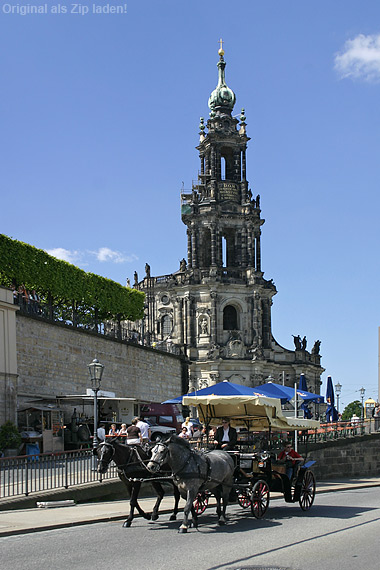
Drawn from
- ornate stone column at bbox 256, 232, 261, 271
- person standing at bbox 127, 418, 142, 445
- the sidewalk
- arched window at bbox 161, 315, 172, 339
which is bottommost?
the sidewalk

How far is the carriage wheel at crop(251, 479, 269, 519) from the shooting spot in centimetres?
1652

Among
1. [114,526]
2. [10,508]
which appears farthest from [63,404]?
[114,526]

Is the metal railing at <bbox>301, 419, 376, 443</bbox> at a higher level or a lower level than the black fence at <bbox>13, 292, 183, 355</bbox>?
lower

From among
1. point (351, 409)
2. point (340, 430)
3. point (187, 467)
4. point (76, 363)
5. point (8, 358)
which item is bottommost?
point (351, 409)

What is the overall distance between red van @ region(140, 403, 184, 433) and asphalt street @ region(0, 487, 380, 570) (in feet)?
62.4

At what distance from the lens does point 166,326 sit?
78500mm

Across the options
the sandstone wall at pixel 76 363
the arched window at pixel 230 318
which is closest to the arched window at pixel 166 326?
the arched window at pixel 230 318

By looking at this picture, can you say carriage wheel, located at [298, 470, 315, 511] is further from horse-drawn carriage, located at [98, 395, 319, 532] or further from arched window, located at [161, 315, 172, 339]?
arched window, located at [161, 315, 172, 339]

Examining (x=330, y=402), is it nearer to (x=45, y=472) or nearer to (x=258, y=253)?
(x=45, y=472)

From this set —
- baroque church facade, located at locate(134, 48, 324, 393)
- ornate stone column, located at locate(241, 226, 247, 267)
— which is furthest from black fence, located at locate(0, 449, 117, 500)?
ornate stone column, located at locate(241, 226, 247, 267)

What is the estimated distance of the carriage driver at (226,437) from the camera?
1784 cm

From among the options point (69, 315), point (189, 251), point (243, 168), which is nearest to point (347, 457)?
point (69, 315)

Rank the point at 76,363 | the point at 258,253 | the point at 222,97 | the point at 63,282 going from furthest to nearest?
1. the point at 222,97
2. the point at 258,253
3. the point at 63,282
4. the point at 76,363

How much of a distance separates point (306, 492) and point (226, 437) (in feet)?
7.64
